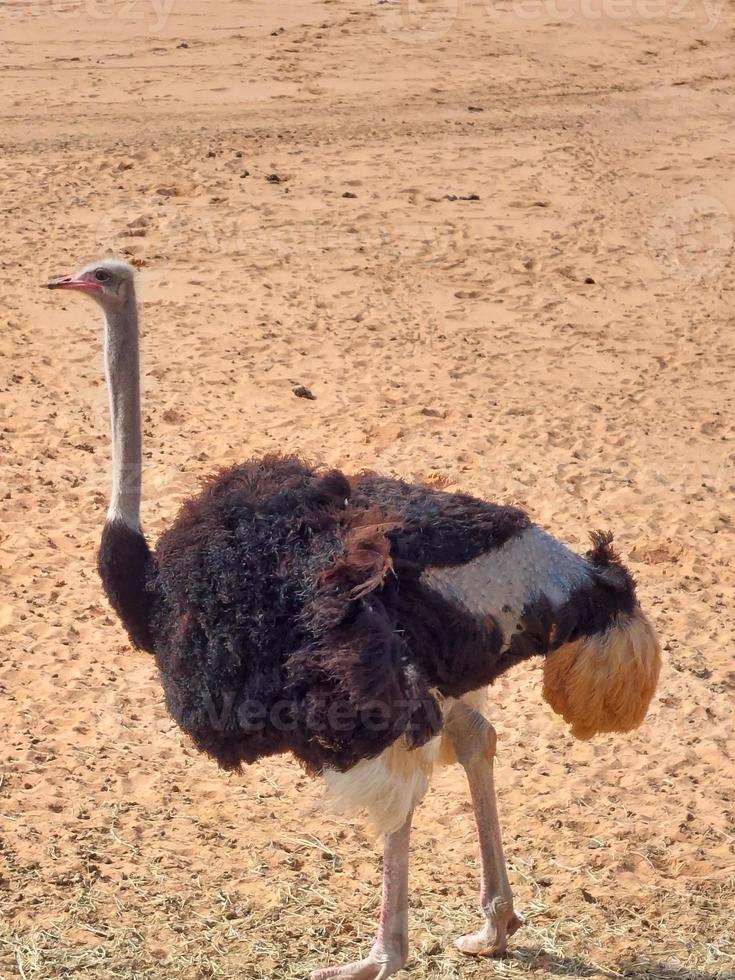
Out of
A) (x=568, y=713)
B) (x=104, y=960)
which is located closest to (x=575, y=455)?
(x=568, y=713)

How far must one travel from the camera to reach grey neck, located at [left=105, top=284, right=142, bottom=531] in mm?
4301

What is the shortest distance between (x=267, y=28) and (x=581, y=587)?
11931 mm

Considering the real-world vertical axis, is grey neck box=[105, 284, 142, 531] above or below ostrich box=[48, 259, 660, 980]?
above

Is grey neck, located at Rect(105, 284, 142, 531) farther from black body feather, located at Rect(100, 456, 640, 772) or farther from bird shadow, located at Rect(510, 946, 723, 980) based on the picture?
bird shadow, located at Rect(510, 946, 723, 980)

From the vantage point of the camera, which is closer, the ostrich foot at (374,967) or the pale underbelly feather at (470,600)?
the pale underbelly feather at (470,600)

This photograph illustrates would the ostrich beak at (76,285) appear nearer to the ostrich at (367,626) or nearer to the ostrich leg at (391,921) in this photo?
the ostrich at (367,626)

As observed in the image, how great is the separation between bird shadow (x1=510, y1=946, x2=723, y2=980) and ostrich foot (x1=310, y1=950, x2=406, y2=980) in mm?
449

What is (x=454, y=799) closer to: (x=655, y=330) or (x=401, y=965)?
(x=401, y=965)

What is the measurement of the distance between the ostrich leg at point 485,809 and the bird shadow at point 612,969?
126 mm

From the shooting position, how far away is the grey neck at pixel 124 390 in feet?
14.1
